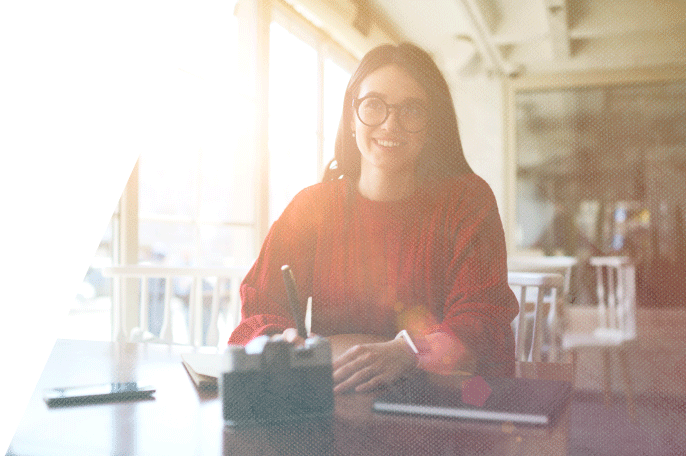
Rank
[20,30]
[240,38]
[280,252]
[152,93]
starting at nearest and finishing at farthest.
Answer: [280,252] < [20,30] < [152,93] < [240,38]

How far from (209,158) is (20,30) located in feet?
2.89

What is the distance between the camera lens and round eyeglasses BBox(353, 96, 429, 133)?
94 centimetres

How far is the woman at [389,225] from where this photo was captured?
89 cm

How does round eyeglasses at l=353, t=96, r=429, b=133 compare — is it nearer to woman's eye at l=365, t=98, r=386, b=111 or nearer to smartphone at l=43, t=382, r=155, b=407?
woman's eye at l=365, t=98, r=386, b=111

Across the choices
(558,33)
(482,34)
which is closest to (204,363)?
(482,34)

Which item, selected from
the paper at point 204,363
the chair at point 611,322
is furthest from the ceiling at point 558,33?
the paper at point 204,363

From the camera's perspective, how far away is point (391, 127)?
3.11ft

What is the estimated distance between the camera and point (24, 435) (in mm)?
470

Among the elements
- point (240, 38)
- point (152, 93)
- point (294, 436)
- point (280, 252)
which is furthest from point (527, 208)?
point (294, 436)

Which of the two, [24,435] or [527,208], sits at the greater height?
[527,208]

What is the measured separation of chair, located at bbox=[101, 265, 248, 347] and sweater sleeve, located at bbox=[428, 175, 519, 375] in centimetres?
80

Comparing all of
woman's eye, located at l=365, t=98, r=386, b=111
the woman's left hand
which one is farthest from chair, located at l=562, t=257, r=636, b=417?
the woman's left hand

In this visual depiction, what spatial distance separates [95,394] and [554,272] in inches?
68.0

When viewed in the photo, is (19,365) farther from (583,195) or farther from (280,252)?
(583,195)
